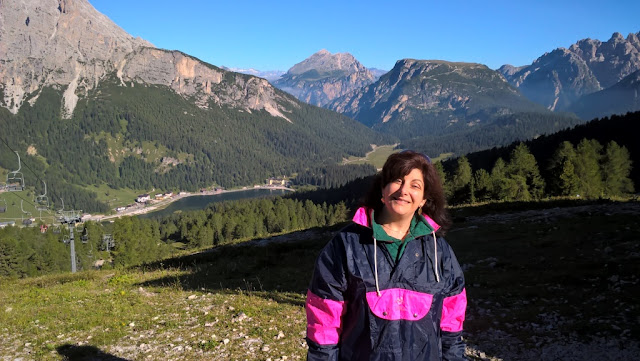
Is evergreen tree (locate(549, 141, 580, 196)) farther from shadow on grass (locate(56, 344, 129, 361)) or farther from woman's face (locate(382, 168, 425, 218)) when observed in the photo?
shadow on grass (locate(56, 344, 129, 361))

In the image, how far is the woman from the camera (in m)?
3.72

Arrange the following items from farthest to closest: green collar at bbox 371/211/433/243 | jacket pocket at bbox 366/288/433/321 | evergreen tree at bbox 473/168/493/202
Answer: evergreen tree at bbox 473/168/493/202 < green collar at bbox 371/211/433/243 < jacket pocket at bbox 366/288/433/321

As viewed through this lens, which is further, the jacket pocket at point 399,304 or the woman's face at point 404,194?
the woman's face at point 404,194

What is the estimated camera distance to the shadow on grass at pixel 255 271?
48.7ft

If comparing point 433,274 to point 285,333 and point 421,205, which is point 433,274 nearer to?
point 421,205

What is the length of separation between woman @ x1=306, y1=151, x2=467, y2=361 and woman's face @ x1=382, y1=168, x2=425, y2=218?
0.03 feet

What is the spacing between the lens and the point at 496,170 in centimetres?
5462

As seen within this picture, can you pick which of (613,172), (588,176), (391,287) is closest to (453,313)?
(391,287)

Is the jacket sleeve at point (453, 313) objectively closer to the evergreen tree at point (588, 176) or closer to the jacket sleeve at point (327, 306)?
the jacket sleeve at point (327, 306)

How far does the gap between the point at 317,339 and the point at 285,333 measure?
627 centimetres

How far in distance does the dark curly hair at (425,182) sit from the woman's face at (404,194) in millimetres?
64

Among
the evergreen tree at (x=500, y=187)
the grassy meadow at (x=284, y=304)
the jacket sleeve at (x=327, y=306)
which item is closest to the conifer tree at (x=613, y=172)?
the evergreen tree at (x=500, y=187)

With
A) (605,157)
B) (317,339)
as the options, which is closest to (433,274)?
(317,339)

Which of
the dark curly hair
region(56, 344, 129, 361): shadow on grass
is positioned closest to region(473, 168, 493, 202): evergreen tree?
region(56, 344, 129, 361): shadow on grass
